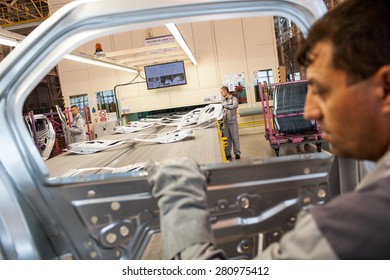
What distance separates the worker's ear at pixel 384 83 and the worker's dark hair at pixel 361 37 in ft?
0.04

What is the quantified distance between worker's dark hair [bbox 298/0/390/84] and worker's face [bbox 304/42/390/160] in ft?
0.06

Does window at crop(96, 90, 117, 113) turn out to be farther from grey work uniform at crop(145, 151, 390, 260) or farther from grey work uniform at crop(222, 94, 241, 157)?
grey work uniform at crop(145, 151, 390, 260)

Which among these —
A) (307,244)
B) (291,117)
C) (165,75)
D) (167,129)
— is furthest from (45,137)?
(307,244)

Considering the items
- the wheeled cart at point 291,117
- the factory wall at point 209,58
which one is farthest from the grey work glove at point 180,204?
the factory wall at point 209,58

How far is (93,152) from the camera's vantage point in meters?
4.16

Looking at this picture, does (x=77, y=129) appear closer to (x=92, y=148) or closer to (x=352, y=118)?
(x=92, y=148)

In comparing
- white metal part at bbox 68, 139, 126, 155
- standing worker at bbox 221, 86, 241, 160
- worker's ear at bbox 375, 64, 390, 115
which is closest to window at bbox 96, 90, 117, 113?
standing worker at bbox 221, 86, 241, 160

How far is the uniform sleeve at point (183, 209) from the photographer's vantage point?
1.00 meters

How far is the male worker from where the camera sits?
656 mm

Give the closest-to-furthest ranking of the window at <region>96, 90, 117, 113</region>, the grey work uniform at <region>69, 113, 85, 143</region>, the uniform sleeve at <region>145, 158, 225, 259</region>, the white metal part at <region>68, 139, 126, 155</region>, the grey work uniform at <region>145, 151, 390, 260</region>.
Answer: the grey work uniform at <region>145, 151, 390, 260</region> < the uniform sleeve at <region>145, 158, 225, 259</region> < the white metal part at <region>68, 139, 126, 155</region> < the grey work uniform at <region>69, 113, 85, 143</region> < the window at <region>96, 90, 117, 113</region>

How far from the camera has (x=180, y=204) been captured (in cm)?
104
